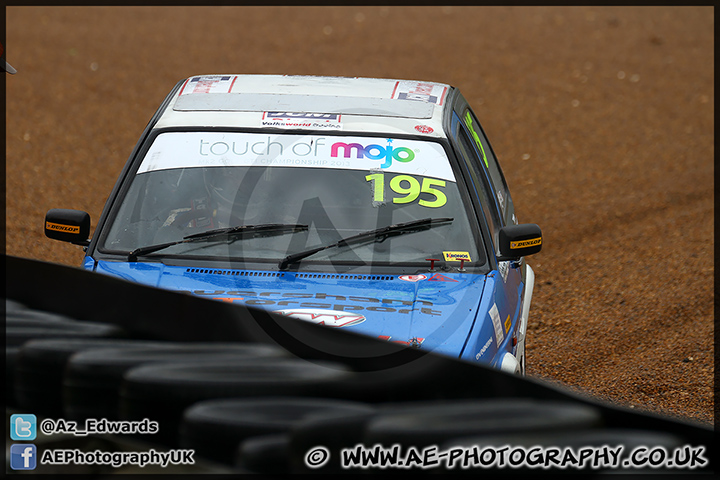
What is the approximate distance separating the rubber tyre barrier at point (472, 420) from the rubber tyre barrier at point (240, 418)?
0.11 m

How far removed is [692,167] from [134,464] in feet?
31.9

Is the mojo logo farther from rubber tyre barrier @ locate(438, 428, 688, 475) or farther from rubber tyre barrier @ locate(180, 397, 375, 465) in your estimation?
rubber tyre barrier @ locate(438, 428, 688, 475)

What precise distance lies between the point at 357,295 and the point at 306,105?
4.18 ft

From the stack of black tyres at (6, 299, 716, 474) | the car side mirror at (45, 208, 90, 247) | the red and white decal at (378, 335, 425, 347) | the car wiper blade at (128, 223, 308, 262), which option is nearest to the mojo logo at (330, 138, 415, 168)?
the car wiper blade at (128, 223, 308, 262)

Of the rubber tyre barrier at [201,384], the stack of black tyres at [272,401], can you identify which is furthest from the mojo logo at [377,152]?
the rubber tyre barrier at [201,384]

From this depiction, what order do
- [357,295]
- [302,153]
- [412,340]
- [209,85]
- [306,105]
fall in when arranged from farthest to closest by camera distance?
[209,85]
[306,105]
[302,153]
[357,295]
[412,340]

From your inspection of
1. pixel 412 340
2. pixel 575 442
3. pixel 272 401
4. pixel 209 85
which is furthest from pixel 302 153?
pixel 575 442

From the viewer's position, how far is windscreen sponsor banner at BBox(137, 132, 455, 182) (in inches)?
170

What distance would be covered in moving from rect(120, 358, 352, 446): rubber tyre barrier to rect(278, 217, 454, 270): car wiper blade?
184cm

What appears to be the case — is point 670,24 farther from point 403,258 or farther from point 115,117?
point 403,258

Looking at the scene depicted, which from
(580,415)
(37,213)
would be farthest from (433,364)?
(37,213)

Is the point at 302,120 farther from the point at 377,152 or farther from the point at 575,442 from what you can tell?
the point at 575,442

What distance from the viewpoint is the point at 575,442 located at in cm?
186

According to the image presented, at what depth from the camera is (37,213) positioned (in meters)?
8.42
